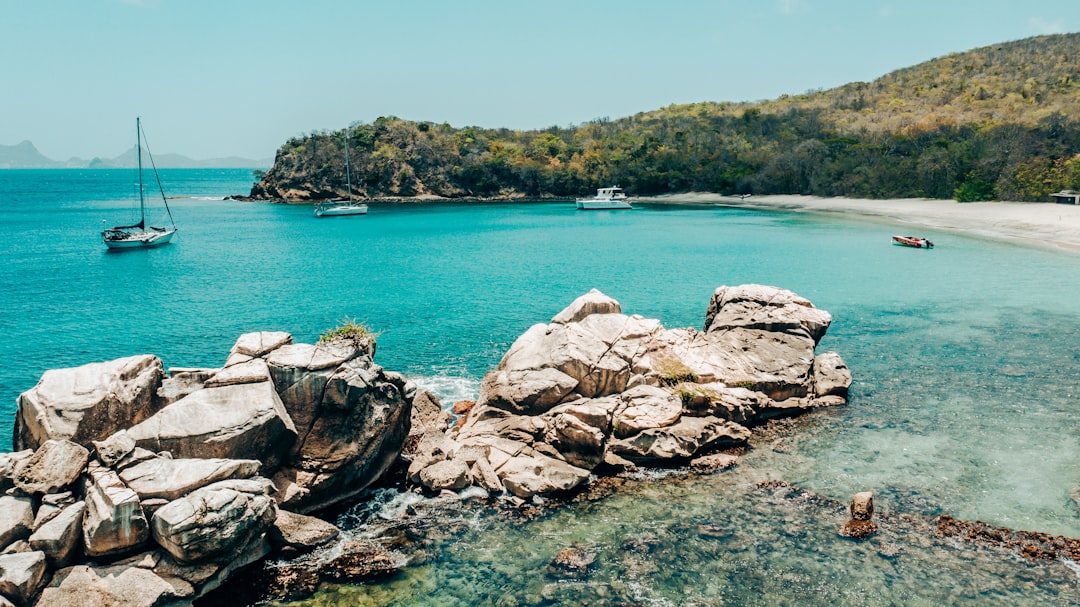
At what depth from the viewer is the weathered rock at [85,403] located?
17.2 metres

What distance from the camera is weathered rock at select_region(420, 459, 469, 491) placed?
20.0 metres

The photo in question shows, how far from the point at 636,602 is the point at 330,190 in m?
135

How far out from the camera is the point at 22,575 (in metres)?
13.7

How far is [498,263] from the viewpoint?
61.9 metres

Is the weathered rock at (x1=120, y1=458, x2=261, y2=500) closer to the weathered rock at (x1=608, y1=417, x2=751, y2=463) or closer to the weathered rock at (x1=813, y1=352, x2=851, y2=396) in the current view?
the weathered rock at (x1=608, y1=417, x2=751, y2=463)

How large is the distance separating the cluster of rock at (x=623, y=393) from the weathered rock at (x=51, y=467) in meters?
8.64

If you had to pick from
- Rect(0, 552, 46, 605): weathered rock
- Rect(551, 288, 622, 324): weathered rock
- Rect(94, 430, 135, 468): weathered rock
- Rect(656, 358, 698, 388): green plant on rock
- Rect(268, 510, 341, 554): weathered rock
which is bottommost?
Rect(268, 510, 341, 554): weathered rock

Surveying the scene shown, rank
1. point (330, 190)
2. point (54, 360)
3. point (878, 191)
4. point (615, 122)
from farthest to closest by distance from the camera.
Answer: point (615, 122)
point (330, 190)
point (878, 191)
point (54, 360)

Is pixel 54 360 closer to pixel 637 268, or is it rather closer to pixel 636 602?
pixel 636 602

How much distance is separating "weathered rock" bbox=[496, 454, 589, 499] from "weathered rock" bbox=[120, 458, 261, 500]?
23.9 feet

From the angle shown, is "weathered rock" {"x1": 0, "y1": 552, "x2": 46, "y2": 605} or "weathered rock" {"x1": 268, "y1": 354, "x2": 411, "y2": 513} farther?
"weathered rock" {"x1": 268, "y1": 354, "x2": 411, "y2": 513}

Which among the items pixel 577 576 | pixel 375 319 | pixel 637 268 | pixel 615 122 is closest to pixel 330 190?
pixel 615 122

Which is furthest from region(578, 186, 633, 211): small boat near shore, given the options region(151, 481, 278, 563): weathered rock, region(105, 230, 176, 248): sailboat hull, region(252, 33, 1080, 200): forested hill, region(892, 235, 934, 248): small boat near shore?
region(151, 481, 278, 563): weathered rock

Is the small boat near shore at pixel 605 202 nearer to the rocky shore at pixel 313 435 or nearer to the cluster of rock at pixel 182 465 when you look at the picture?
the rocky shore at pixel 313 435
